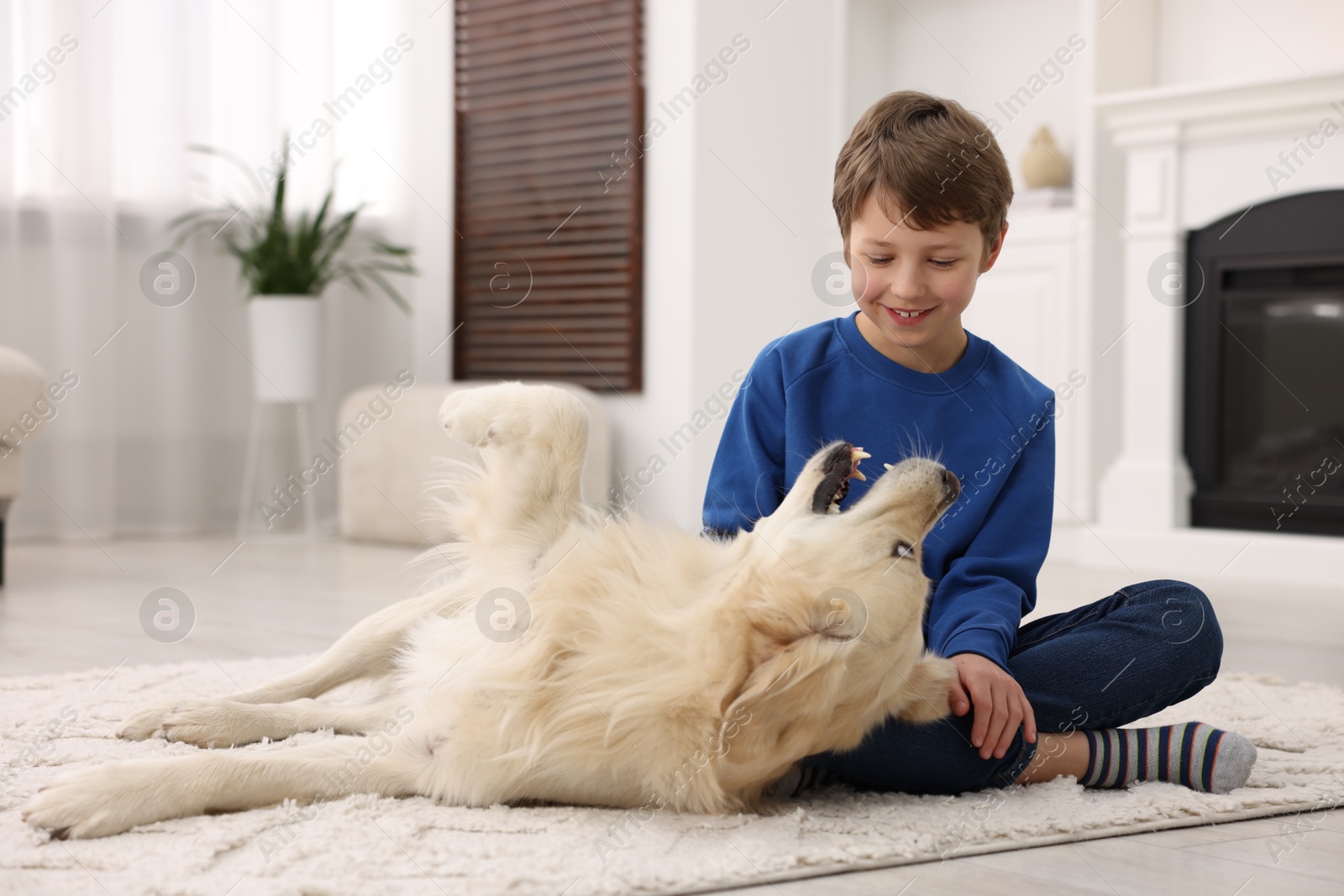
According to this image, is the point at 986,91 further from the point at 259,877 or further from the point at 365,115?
the point at 259,877

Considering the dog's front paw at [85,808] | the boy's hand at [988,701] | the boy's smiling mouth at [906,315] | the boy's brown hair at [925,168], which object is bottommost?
the dog's front paw at [85,808]

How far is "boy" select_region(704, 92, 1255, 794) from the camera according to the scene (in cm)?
138

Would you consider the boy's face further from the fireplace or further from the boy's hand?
the fireplace

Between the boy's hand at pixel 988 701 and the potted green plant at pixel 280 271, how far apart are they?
3453 millimetres

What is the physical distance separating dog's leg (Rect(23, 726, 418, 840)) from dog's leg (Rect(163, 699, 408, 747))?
0.14 m

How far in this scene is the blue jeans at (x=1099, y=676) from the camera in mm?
1374

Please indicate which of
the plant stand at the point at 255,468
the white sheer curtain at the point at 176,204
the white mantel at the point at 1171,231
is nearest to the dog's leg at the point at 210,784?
the white mantel at the point at 1171,231

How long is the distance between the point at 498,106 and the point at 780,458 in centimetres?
374

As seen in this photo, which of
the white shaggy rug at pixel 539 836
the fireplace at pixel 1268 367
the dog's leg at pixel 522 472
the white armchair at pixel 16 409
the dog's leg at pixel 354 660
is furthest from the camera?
the fireplace at pixel 1268 367

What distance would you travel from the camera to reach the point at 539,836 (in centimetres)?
117

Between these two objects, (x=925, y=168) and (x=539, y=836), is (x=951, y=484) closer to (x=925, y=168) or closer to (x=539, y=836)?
(x=925, y=168)

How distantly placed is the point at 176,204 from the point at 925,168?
3773 millimetres

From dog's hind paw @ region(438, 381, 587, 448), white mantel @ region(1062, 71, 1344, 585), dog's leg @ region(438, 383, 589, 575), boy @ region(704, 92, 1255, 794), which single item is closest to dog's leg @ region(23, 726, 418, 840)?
dog's leg @ region(438, 383, 589, 575)

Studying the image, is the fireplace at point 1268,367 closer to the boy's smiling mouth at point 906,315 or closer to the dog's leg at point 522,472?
the boy's smiling mouth at point 906,315
